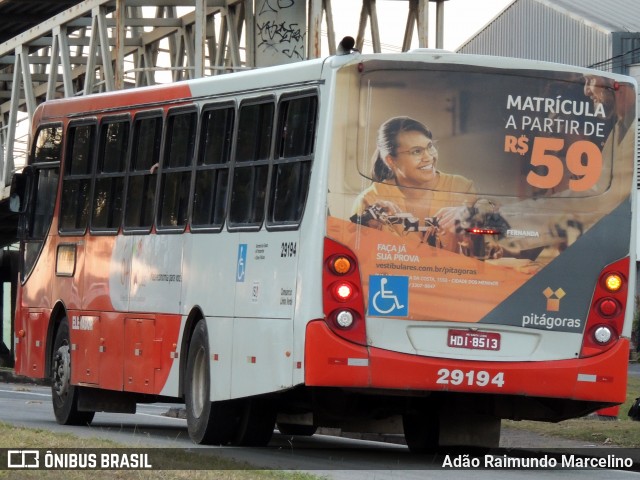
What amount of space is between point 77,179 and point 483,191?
242 inches

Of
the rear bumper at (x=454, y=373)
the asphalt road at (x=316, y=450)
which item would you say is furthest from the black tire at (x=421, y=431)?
the rear bumper at (x=454, y=373)

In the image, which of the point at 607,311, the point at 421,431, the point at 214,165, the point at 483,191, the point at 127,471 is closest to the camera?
the point at 127,471

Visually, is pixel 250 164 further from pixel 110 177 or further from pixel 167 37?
pixel 167 37

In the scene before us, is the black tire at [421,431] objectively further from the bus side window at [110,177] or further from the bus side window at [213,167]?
the bus side window at [110,177]

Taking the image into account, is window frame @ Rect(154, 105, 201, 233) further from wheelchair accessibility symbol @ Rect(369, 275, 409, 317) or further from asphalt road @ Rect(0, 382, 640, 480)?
wheelchair accessibility symbol @ Rect(369, 275, 409, 317)

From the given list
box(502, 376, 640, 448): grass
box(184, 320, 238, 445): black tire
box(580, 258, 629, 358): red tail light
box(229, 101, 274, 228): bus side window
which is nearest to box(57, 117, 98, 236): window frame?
box(184, 320, 238, 445): black tire

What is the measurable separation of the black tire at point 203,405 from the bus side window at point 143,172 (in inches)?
68.4

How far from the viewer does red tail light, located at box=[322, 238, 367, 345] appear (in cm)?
1320

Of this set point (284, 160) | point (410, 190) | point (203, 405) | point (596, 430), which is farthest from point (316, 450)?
point (410, 190)

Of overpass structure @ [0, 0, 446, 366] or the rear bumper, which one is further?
overpass structure @ [0, 0, 446, 366]

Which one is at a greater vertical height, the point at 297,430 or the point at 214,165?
the point at 214,165

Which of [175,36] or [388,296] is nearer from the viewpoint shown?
[388,296]

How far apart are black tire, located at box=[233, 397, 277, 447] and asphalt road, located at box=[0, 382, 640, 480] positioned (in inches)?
7.4

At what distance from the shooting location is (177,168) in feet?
52.3
